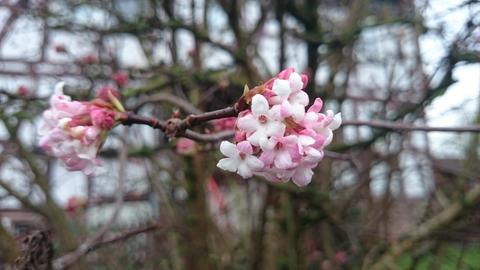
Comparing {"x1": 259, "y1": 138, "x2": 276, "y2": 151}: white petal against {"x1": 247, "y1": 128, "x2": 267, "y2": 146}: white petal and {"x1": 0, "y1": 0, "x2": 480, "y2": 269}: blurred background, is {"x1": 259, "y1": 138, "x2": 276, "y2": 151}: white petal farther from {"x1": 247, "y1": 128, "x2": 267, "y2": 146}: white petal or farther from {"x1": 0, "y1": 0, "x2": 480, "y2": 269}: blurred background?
{"x1": 0, "y1": 0, "x2": 480, "y2": 269}: blurred background

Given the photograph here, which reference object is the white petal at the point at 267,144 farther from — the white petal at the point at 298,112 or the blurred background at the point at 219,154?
the blurred background at the point at 219,154

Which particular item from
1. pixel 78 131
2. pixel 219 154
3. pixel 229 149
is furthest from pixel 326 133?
pixel 219 154

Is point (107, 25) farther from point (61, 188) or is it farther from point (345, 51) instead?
point (61, 188)

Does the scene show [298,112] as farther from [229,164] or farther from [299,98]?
[229,164]

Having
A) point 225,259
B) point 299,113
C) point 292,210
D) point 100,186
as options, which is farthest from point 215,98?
point 299,113

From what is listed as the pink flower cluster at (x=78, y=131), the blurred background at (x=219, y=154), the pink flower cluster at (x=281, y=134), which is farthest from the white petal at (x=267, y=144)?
the blurred background at (x=219, y=154)

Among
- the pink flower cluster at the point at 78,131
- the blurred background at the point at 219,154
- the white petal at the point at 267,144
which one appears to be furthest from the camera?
the blurred background at the point at 219,154

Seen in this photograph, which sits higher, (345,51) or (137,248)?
(345,51)
